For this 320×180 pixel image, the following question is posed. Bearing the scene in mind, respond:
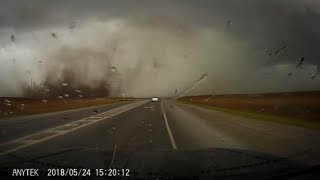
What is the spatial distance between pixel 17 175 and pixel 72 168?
27.3 inches

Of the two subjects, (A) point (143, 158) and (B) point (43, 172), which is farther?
(A) point (143, 158)

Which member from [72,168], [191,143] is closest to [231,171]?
[72,168]

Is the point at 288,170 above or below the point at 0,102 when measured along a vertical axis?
below

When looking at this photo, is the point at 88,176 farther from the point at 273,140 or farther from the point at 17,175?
the point at 273,140

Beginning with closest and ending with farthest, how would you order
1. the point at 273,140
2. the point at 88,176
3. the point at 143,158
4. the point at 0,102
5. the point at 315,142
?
1. the point at 88,176
2. the point at 143,158
3. the point at 315,142
4. the point at 273,140
5. the point at 0,102

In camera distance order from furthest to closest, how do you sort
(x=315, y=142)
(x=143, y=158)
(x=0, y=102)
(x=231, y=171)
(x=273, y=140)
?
(x=0, y=102) < (x=273, y=140) < (x=315, y=142) < (x=143, y=158) < (x=231, y=171)

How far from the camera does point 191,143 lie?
15.3 meters

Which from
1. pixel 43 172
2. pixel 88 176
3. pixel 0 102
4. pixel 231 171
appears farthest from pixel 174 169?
pixel 0 102

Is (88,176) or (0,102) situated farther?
(0,102)

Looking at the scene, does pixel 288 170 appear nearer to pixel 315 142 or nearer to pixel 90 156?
pixel 90 156

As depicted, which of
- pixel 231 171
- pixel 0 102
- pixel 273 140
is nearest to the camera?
pixel 231 171

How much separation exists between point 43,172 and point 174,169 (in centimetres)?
171

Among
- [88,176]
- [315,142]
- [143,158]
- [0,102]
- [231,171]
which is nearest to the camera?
[88,176]

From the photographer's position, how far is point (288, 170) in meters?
5.75
